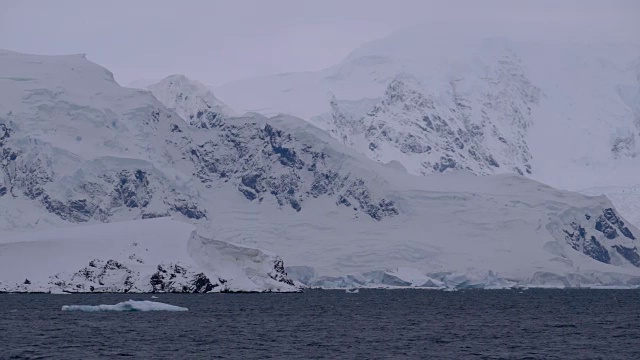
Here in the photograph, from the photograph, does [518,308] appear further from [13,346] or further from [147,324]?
[13,346]

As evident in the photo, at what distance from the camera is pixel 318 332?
98.9 m

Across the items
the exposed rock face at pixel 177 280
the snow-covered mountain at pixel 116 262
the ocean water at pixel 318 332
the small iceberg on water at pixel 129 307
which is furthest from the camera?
the exposed rock face at pixel 177 280

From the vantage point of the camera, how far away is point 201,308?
441ft

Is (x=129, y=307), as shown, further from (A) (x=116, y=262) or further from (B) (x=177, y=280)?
(B) (x=177, y=280)

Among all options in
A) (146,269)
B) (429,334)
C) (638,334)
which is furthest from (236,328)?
(146,269)

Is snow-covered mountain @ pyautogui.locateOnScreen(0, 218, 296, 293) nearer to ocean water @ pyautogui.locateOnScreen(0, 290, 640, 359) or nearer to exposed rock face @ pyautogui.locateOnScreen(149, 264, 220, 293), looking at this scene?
exposed rock face @ pyautogui.locateOnScreen(149, 264, 220, 293)

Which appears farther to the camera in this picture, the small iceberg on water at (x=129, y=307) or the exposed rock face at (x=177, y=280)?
the exposed rock face at (x=177, y=280)

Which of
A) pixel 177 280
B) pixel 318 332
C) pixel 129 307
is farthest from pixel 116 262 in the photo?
pixel 318 332

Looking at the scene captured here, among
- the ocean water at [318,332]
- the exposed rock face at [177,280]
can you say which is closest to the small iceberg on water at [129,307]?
the ocean water at [318,332]

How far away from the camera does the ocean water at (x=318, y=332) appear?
79000 mm

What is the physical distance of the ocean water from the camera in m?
79.0

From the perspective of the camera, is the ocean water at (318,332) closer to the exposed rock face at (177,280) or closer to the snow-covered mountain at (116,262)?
the snow-covered mountain at (116,262)

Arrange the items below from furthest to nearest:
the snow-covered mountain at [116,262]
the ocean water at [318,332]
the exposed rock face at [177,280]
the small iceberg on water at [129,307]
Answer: the exposed rock face at [177,280] → the snow-covered mountain at [116,262] → the small iceberg on water at [129,307] → the ocean water at [318,332]

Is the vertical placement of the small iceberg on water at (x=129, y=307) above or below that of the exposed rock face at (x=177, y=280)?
above
